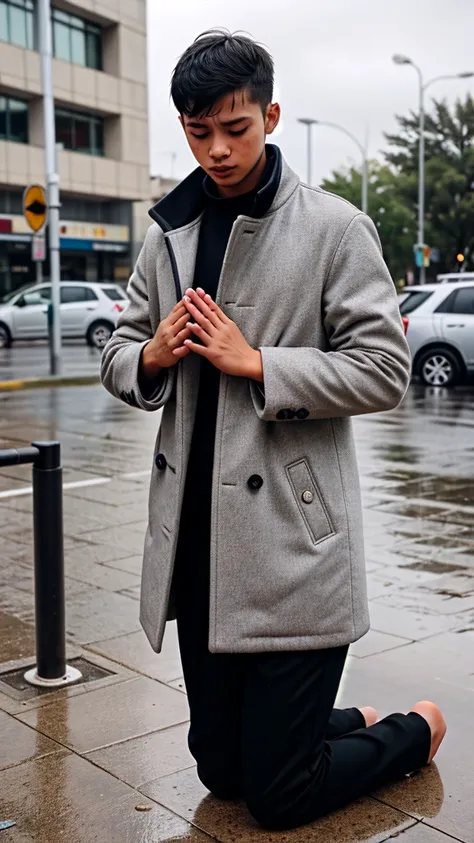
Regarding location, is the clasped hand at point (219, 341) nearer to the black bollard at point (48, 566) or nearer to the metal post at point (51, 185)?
the black bollard at point (48, 566)

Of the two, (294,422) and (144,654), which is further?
(144,654)

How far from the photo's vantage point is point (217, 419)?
2.55 metres

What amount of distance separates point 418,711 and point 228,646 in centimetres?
78

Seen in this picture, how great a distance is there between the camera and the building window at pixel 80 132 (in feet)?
130

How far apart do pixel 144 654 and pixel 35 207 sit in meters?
13.7

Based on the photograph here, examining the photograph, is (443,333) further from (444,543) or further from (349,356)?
(349,356)

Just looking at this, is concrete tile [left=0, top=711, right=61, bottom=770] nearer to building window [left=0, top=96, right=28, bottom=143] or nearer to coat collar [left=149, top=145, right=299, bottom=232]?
coat collar [left=149, top=145, right=299, bottom=232]

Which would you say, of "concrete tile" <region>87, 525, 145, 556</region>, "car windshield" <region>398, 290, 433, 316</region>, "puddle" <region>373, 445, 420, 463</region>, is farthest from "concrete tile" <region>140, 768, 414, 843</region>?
"car windshield" <region>398, 290, 433, 316</region>

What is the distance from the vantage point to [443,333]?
14859 millimetres

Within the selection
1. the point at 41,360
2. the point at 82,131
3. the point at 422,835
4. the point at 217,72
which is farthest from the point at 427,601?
the point at 82,131

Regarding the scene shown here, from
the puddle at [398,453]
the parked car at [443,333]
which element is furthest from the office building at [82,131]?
the puddle at [398,453]

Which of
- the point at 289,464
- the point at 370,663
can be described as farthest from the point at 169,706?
the point at 289,464

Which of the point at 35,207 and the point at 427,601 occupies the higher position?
the point at 35,207

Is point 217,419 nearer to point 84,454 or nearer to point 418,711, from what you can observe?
point 418,711
